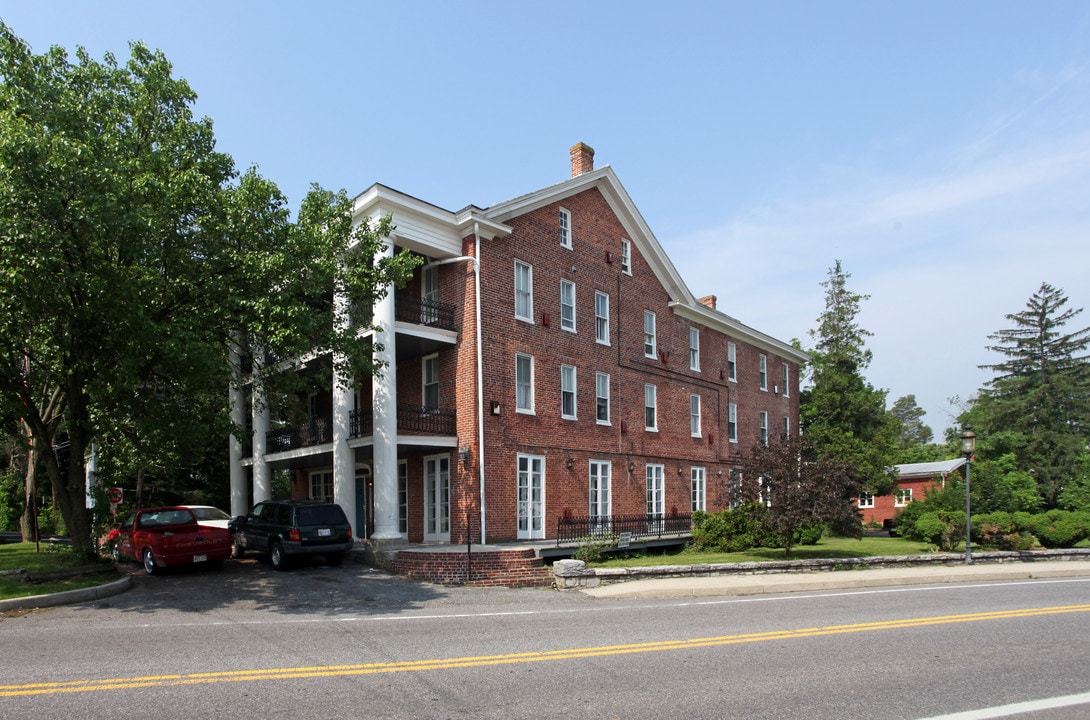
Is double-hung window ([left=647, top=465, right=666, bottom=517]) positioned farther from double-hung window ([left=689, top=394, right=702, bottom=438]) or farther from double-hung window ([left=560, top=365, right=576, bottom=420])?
double-hung window ([left=560, top=365, right=576, bottom=420])

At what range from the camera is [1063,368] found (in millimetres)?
60844

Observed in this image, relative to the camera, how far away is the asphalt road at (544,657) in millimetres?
6832

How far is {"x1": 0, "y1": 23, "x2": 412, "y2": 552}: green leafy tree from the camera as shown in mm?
12828

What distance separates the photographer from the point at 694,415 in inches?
→ 1265

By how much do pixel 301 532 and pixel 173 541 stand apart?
2.78 m

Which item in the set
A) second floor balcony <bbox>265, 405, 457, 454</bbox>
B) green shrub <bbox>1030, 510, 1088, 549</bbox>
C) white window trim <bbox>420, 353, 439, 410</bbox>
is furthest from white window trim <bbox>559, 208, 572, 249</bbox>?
green shrub <bbox>1030, 510, 1088, 549</bbox>

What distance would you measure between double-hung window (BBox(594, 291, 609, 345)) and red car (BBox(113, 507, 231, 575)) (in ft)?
→ 43.6

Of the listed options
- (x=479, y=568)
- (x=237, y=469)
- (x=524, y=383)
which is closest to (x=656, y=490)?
(x=524, y=383)

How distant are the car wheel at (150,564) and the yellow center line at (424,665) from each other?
37.0ft

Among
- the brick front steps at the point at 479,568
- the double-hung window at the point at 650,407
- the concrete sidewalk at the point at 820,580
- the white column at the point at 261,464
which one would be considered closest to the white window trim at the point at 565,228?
the double-hung window at the point at 650,407

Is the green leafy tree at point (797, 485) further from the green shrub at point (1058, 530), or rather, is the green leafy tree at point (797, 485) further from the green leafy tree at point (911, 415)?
the green leafy tree at point (911, 415)

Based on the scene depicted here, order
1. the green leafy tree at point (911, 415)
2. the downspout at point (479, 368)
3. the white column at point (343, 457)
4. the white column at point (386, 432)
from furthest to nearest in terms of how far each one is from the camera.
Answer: the green leafy tree at point (911, 415)
the downspout at point (479, 368)
the white column at point (343, 457)
the white column at point (386, 432)

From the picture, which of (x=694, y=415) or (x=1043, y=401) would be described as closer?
(x=694, y=415)

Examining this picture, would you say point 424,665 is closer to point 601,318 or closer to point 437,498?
point 437,498
